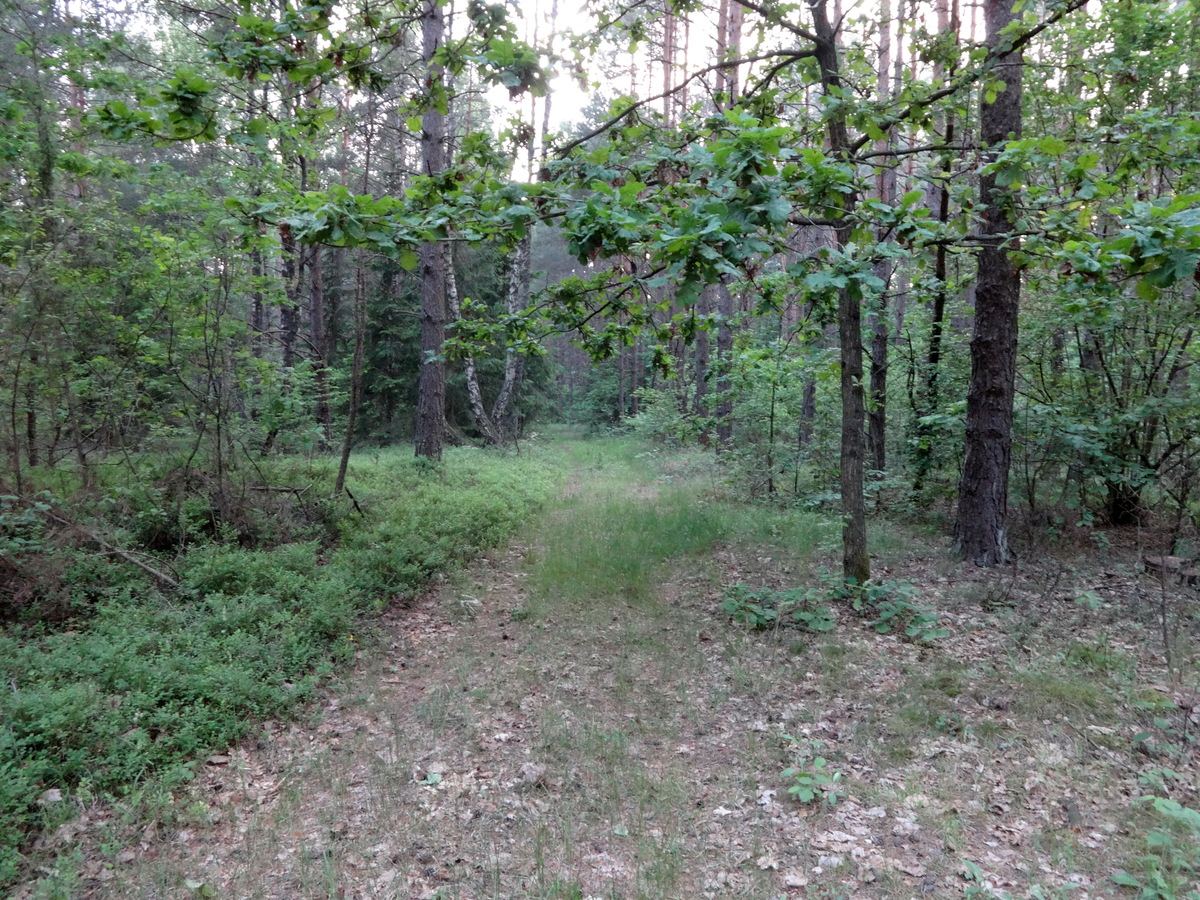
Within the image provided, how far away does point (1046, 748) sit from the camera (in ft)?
13.5

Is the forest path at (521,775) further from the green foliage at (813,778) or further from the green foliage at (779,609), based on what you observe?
the green foliage at (779,609)

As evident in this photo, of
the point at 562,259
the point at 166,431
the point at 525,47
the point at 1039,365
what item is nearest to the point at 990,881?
the point at 525,47

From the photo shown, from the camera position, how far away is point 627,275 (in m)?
6.92

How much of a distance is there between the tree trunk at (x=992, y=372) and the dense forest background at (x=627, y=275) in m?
0.04

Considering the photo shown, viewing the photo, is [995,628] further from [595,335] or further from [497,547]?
[497,547]

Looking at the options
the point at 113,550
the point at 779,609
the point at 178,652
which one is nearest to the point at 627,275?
the point at 779,609

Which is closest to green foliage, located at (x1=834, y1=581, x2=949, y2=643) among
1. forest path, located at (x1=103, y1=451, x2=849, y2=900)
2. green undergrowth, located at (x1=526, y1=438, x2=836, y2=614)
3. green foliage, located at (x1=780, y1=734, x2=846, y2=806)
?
green undergrowth, located at (x1=526, y1=438, x2=836, y2=614)

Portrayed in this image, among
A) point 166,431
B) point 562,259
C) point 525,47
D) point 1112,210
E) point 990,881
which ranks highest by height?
point 562,259

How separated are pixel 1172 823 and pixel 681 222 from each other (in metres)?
4.08

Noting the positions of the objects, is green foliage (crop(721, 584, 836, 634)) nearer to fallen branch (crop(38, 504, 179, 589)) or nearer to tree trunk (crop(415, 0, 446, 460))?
fallen branch (crop(38, 504, 179, 589))

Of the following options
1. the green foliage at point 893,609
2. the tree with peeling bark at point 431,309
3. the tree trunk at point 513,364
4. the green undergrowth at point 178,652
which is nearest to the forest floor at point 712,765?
the green foliage at point 893,609

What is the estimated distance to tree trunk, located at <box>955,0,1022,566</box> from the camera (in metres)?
7.07

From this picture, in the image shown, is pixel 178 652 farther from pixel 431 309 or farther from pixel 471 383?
pixel 471 383

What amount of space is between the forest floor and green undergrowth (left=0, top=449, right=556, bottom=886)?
11.2 inches
